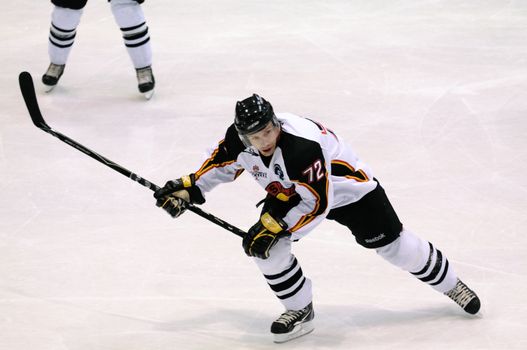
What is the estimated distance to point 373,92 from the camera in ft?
17.1

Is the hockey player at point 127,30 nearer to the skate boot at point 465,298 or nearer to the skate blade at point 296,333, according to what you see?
the skate blade at point 296,333

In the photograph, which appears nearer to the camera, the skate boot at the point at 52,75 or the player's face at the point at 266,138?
the player's face at the point at 266,138

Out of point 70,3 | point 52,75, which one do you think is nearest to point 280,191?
point 70,3

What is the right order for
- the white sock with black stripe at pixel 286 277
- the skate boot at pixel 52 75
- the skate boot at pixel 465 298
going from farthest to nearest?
1. the skate boot at pixel 52 75
2. the skate boot at pixel 465 298
3. the white sock with black stripe at pixel 286 277

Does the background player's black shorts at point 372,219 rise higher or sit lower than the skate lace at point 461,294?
higher

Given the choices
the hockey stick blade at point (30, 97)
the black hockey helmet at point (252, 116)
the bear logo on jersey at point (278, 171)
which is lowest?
the hockey stick blade at point (30, 97)

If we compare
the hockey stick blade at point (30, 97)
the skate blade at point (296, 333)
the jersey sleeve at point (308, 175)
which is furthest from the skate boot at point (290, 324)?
the hockey stick blade at point (30, 97)

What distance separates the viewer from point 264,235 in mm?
2828

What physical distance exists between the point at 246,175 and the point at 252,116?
167 centimetres

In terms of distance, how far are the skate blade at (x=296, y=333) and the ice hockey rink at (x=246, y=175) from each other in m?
0.02

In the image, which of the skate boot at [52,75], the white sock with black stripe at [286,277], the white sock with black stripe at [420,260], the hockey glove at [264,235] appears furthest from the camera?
the skate boot at [52,75]

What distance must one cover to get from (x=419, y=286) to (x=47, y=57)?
3334mm

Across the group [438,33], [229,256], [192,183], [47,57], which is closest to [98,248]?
[229,256]

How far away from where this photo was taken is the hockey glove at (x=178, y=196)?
3012 mm
